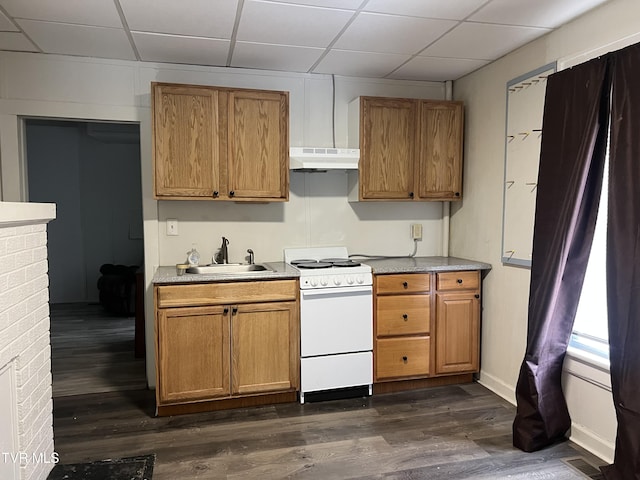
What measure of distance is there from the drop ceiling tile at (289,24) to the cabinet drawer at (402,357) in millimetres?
2046

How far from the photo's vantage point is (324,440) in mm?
2713

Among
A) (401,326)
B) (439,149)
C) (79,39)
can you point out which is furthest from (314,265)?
(79,39)

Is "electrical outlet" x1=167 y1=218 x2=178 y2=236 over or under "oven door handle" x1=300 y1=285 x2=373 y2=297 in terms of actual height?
over

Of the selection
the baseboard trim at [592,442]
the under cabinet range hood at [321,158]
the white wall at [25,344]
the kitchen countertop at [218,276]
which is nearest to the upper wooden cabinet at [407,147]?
the under cabinet range hood at [321,158]

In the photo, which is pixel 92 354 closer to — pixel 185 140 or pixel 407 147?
Answer: pixel 185 140

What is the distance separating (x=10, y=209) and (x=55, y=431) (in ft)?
5.33

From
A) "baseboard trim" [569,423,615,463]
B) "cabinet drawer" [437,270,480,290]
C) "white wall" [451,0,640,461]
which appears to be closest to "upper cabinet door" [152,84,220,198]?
"cabinet drawer" [437,270,480,290]

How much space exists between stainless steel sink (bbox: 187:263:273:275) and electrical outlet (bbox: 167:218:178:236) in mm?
323

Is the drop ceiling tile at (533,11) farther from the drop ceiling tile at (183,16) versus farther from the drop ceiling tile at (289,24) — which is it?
the drop ceiling tile at (183,16)

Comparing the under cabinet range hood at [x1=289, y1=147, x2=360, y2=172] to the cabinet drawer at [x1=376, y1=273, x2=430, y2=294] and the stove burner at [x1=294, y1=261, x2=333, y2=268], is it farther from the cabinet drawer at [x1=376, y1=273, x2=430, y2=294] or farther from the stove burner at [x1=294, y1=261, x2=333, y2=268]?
the cabinet drawer at [x1=376, y1=273, x2=430, y2=294]

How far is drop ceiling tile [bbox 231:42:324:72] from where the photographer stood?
3.07 m

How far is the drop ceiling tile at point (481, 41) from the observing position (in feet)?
9.04

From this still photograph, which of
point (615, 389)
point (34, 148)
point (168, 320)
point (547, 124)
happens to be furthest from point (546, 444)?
point (34, 148)

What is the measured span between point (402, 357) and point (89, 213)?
16.6 feet
